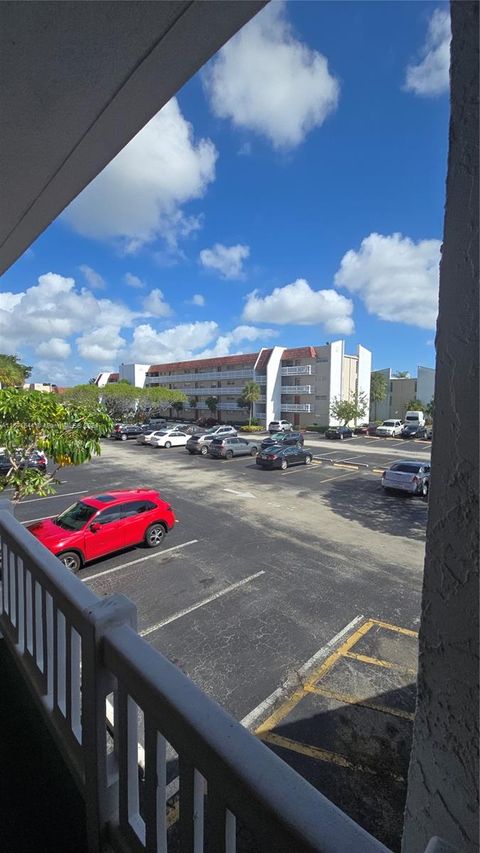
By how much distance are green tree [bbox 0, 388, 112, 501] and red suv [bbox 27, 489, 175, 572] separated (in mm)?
1059

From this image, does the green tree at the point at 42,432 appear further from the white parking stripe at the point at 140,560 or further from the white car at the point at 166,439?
the white car at the point at 166,439

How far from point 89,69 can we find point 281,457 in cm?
2008

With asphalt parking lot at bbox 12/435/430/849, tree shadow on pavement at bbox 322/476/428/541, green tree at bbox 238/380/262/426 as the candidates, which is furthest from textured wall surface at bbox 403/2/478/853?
green tree at bbox 238/380/262/426

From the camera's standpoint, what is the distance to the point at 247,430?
44.6 meters

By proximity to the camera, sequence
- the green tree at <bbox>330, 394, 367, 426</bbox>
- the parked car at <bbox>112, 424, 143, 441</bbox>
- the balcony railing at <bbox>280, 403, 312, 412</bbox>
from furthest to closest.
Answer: the balcony railing at <bbox>280, 403, 312, 412</bbox> < the green tree at <bbox>330, 394, 367, 426</bbox> < the parked car at <bbox>112, 424, 143, 441</bbox>

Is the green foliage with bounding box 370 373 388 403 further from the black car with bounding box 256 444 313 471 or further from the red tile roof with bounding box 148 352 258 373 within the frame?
the black car with bounding box 256 444 313 471

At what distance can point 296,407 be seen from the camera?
4978 cm

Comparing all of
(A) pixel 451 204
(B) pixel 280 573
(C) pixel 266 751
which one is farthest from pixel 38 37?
(B) pixel 280 573

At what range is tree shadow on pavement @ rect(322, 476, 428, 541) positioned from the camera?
1174 centimetres

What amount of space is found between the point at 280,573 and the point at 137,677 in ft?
23.5

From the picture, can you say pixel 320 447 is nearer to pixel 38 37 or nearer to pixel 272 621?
pixel 272 621

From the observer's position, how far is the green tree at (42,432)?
667 cm

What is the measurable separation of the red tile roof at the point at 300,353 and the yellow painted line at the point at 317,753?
46.5 metres

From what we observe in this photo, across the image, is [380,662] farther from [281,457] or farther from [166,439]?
[166,439]
